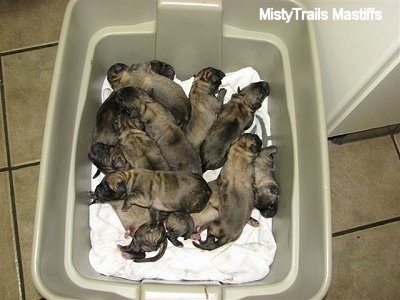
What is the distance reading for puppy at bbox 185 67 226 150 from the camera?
55.9 inches

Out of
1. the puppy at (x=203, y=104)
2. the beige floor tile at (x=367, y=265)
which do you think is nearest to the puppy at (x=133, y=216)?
the puppy at (x=203, y=104)

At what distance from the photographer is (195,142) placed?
4.63 feet

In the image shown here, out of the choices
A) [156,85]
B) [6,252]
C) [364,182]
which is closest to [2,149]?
[6,252]

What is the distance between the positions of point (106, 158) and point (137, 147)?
3.6 inches

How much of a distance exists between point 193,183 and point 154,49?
1.65ft

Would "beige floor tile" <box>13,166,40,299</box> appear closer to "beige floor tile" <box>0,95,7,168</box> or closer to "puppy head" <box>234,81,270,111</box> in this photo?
"beige floor tile" <box>0,95,7,168</box>

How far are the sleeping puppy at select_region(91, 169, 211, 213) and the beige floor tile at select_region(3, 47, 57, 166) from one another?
20.9 inches

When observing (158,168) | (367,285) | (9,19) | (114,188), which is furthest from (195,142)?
(9,19)

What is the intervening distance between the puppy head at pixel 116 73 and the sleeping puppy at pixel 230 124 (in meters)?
0.33

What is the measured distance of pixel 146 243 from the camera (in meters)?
1.24

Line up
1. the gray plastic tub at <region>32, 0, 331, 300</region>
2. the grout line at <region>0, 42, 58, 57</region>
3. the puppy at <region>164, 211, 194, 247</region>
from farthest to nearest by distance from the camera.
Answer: the grout line at <region>0, 42, 58, 57</region> < the puppy at <region>164, 211, 194, 247</region> < the gray plastic tub at <region>32, 0, 331, 300</region>

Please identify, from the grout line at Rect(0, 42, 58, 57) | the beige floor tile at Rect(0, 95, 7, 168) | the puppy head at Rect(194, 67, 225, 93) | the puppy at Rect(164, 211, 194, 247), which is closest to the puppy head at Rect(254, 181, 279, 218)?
the puppy at Rect(164, 211, 194, 247)

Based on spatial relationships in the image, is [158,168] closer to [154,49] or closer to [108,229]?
[108,229]

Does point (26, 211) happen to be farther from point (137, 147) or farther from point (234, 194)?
point (234, 194)
